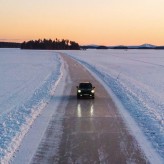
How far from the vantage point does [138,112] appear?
67.3ft

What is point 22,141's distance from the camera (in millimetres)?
13953

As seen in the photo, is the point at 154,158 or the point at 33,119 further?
the point at 33,119

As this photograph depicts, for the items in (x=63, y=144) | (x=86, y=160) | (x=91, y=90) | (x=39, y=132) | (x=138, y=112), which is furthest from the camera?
(x=91, y=90)

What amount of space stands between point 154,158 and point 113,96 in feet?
50.7

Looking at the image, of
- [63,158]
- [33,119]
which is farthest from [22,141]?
[33,119]

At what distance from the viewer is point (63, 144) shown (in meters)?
13.5

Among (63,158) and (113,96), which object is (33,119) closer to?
(63,158)

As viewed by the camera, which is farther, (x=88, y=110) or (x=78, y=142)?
(x=88, y=110)

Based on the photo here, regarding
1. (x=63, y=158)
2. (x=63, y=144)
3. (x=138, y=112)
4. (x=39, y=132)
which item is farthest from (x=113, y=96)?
(x=63, y=158)

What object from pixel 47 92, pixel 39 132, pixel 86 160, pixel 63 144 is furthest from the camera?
pixel 47 92

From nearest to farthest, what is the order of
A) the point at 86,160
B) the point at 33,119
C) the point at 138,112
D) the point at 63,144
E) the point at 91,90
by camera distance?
1. the point at 86,160
2. the point at 63,144
3. the point at 33,119
4. the point at 138,112
5. the point at 91,90

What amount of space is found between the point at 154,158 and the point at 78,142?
9.70ft

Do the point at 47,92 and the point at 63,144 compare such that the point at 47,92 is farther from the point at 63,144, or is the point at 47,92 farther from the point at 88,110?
the point at 63,144

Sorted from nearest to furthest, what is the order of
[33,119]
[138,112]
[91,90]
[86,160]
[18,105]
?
[86,160]
[33,119]
[138,112]
[18,105]
[91,90]
